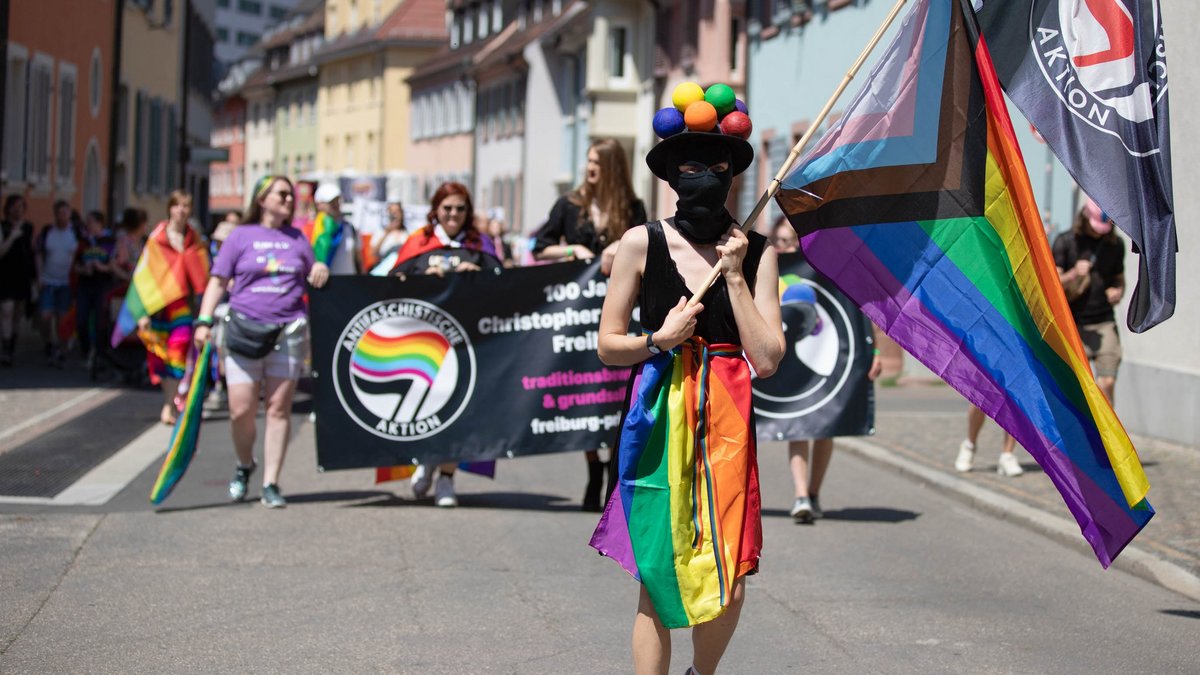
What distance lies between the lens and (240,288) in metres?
10.2

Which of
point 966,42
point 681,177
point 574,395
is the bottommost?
point 574,395

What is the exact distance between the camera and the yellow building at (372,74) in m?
82.4

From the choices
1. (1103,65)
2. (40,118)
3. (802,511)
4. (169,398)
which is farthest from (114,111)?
(1103,65)

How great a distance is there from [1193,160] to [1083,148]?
→ 903 cm

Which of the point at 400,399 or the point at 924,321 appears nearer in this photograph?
the point at 924,321

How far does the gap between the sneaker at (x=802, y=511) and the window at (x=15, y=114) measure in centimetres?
1807

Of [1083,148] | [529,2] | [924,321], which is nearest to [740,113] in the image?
[924,321]

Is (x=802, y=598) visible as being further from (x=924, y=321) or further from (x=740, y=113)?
(x=740, y=113)

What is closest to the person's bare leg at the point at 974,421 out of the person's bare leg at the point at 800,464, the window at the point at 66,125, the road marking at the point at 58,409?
the person's bare leg at the point at 800,464

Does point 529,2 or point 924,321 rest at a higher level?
point 529,2

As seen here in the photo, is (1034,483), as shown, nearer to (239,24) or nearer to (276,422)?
(276,422)

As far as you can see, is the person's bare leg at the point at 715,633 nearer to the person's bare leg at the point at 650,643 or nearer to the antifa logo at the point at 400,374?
the person's bare leg at the point at 650,643

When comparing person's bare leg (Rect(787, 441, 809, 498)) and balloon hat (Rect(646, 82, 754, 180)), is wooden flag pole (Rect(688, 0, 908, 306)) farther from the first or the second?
person's bare leg (Rect(787, 441, 809, 498))

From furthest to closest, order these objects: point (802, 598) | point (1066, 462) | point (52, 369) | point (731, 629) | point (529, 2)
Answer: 1. point (529, 2)
2. point (52, 369)
3. point (802, 598)
4. point (1066, 462)
5. point (731, 629)
